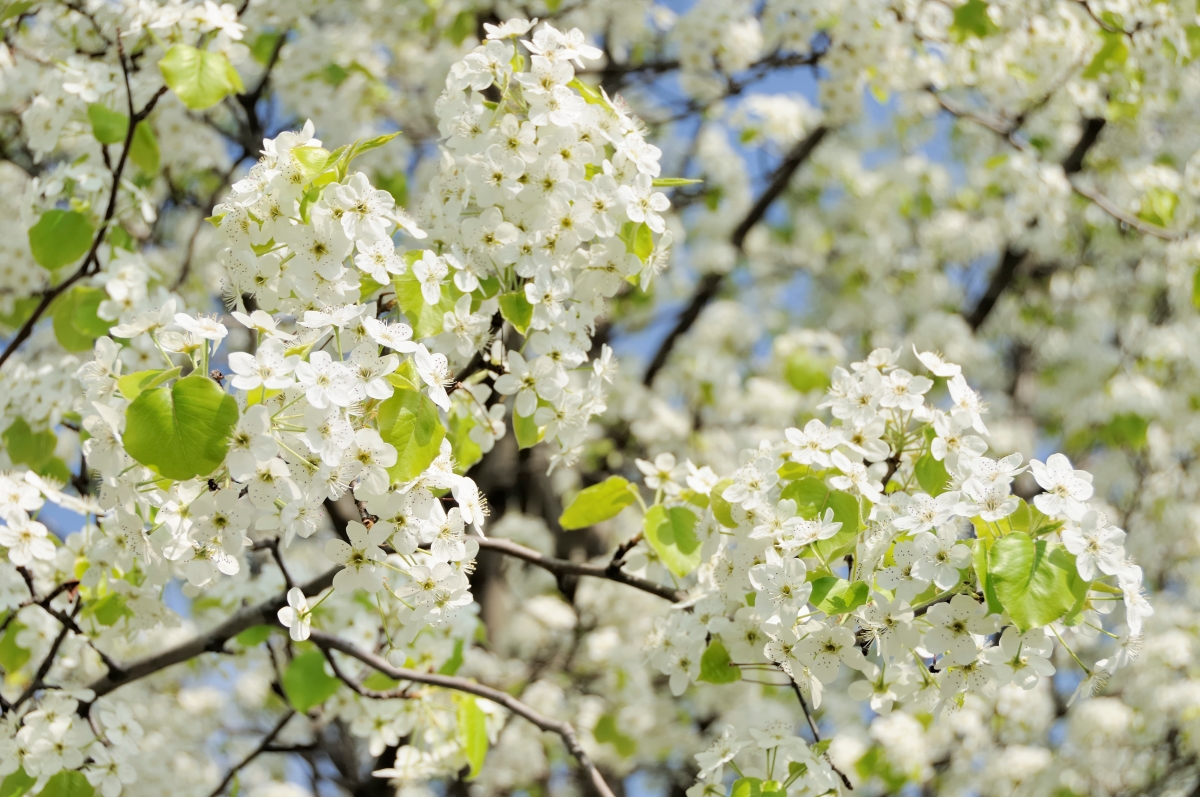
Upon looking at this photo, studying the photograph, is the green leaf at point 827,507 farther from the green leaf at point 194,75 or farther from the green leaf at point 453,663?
the green leaf at point 194,75

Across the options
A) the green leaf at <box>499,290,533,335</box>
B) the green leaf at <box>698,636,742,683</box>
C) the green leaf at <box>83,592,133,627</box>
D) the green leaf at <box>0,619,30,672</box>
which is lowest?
the green leaf at <box>0,619,30,672</box>

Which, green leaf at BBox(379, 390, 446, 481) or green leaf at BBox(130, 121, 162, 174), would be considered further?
green leaf at BBox(130, 121, 162, 174)

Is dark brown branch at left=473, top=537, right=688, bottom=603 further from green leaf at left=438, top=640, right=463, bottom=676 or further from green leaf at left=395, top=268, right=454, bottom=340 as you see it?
green leaf at left=438, top=640, right=463, bottom=676

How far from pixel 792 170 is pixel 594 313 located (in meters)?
5.71

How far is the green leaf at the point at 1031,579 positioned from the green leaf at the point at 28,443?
10.3ft

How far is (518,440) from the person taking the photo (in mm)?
2492

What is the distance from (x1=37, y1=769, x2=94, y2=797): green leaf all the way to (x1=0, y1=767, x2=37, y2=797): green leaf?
0.05 meters

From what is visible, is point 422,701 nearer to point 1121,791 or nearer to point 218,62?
point 218,62

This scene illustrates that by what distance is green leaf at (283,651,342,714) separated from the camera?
322 cm

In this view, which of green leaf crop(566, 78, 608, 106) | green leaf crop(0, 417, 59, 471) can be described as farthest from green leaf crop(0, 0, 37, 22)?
green leaf crop(566, 78, 608, 106)

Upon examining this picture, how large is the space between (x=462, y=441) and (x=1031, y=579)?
140 cm

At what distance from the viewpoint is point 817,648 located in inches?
87.4

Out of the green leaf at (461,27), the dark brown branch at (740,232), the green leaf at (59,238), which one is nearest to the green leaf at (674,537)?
the green leaf at (59,238)

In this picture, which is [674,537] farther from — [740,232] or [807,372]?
[740,232]
